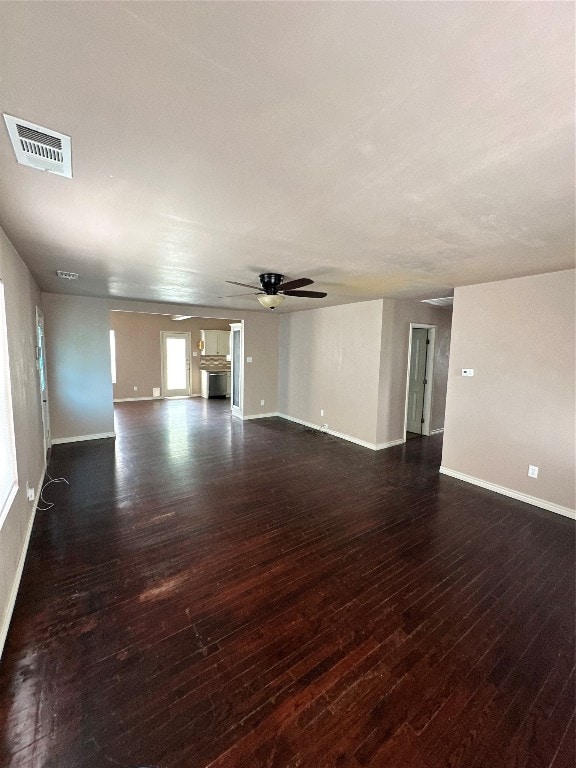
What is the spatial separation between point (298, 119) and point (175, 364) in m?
9.18

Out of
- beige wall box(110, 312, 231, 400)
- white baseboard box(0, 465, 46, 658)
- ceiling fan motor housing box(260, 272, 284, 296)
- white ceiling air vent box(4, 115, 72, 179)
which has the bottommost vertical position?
white baseboard box(0, 465, 46, 658)

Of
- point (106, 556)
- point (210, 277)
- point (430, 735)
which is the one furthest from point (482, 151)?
point (106, 556)

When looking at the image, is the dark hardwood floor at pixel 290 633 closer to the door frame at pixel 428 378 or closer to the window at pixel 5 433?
the window at pixel 5 433

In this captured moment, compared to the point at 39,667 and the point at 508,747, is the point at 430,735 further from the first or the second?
the point at 39,667

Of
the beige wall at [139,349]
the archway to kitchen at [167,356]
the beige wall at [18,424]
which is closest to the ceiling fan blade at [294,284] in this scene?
the beige wall at [18,424]

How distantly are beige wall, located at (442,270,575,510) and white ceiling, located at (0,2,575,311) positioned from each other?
1.24 metres

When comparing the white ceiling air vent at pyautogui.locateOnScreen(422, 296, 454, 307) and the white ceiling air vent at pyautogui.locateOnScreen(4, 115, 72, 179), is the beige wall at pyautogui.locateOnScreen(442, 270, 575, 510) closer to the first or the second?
the white ceiling air vent at pyautogui.locateOnScreen(422, 296, 454, 307)

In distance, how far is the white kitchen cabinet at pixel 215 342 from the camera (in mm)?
9941

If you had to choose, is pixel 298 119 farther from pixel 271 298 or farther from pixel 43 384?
pixel 43 384

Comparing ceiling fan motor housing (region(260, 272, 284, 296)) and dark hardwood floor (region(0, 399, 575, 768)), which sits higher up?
ceiling fan motor housing (region(260, 272, 284, 296))

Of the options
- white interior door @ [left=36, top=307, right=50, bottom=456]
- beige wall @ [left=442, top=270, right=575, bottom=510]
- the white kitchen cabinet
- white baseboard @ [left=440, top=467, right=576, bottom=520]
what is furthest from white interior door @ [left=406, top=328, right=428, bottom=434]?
the white kitchen cabinet

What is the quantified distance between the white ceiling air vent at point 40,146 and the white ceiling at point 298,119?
5 centimetres

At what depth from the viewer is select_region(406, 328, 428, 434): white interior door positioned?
607cm

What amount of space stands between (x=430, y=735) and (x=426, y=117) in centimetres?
251
